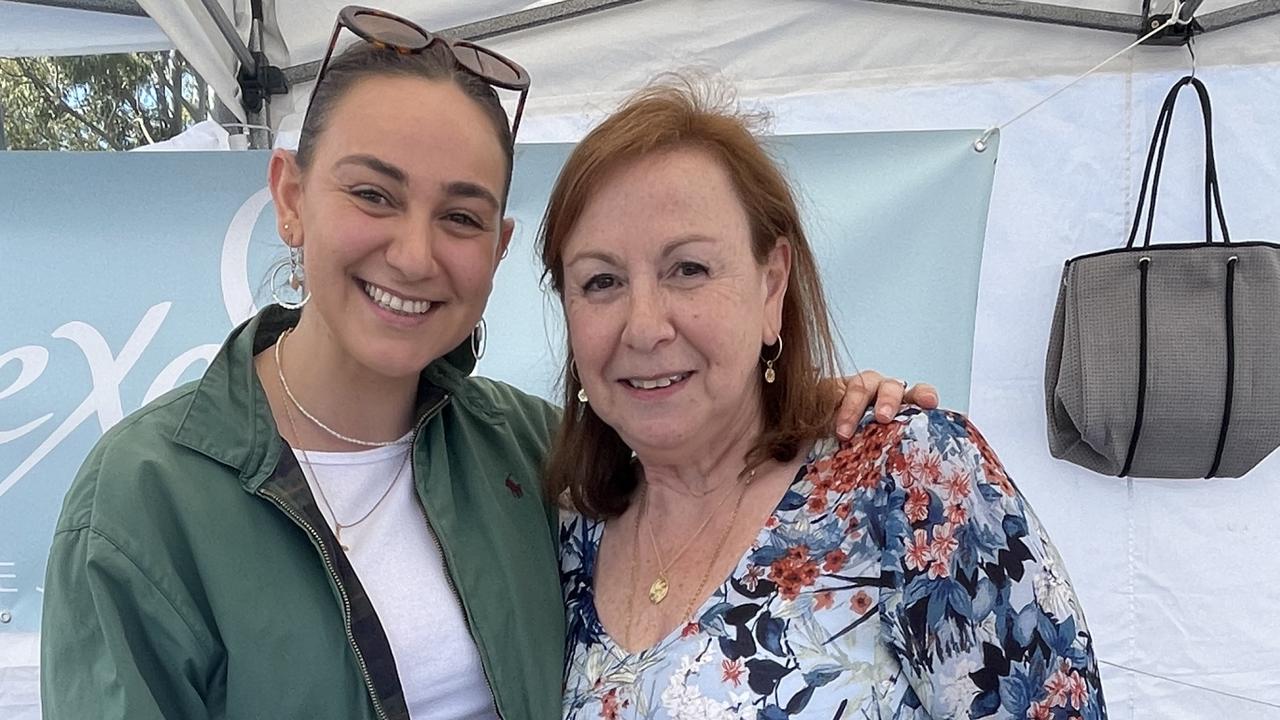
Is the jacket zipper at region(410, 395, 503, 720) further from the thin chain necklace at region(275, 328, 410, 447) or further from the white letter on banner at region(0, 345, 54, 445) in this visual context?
the white letter on banner at region(0, 345, 54, 445)

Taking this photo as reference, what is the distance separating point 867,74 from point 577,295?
1186 millimetres

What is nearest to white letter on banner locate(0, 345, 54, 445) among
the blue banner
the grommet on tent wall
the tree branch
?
the blue banner

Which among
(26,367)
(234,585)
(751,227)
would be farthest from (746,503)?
(26,367)

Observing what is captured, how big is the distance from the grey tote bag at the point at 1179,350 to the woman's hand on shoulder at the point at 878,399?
850 millimetres

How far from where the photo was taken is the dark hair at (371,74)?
1.09 metres

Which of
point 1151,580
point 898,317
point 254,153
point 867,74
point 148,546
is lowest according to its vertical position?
point 1151,580

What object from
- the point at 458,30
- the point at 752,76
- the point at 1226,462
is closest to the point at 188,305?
the point at 458,30

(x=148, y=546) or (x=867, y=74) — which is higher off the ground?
(x=867, y=74)

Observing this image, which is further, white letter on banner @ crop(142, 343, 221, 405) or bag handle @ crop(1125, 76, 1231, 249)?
white letter on banner @ crop(142, 343, 221, 405)

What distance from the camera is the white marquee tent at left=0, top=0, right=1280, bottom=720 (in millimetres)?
1904

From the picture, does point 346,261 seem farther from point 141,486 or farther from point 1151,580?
point 1151,580

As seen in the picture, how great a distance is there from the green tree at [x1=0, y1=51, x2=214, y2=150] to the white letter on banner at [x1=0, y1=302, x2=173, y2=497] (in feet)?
10.4

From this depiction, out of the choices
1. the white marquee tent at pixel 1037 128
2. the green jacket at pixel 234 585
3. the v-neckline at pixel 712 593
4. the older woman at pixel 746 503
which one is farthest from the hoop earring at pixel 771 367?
the white marquee tent at pixel 1037 128

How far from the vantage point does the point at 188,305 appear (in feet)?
6.57
